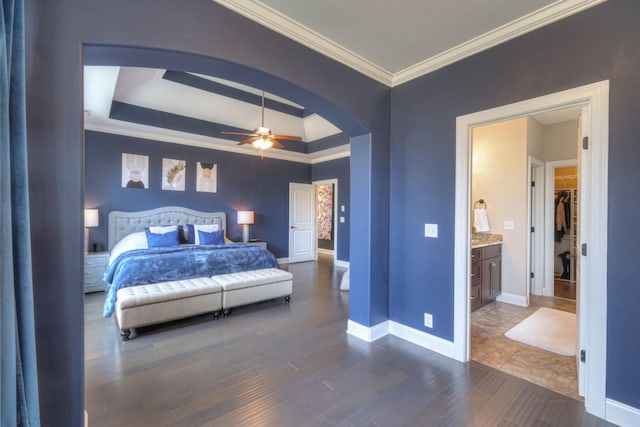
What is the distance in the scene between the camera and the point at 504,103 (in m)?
2.25

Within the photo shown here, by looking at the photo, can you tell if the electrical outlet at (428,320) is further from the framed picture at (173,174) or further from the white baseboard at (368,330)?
the framed picture at (173,174)

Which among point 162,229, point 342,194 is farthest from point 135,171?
point 342,194

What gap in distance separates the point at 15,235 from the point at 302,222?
251 inches

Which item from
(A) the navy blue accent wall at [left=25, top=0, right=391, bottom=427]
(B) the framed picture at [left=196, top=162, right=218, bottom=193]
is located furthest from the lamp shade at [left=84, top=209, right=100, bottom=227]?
(A) the navy blue accent wall at [left=25, top=0, right=391, bottom=427]

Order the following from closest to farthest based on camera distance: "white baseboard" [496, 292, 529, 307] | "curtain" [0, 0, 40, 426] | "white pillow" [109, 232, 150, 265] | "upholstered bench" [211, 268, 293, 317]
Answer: "curtain" [0, 0, 40, 426]
"upholstered bench" [211, 268, 293, 317]
"white baseboard" [496, 292, 529, 307]
"white pillow" [109, 232, 150, 265]

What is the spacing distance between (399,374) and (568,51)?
8.83 ft

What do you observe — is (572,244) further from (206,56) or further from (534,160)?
(206,56)

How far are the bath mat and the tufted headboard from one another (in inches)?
212

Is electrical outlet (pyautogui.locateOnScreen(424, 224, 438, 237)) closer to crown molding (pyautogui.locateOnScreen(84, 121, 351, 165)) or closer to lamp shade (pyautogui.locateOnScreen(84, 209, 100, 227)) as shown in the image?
crown molding (pyautogui.locateOnScreen(84, 121, 351, 165))

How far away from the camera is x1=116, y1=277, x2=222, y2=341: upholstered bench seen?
2.82 m

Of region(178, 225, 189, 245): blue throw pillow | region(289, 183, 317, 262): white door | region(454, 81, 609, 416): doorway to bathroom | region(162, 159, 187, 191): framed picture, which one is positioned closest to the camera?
region(454, 81, 609, 416): doorway to bathroom

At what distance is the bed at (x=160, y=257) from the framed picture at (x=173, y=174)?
0.43 metres

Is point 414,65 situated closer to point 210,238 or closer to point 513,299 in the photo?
point 513,299

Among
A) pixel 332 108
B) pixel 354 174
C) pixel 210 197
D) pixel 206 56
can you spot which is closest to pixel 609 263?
pixel 354 174
